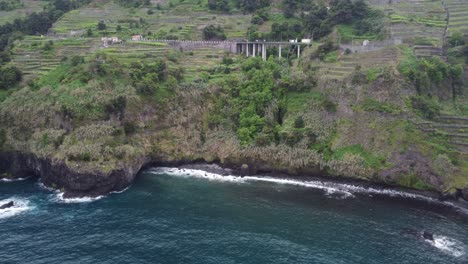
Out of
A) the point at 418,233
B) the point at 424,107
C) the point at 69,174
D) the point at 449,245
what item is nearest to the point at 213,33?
the point at 424,107

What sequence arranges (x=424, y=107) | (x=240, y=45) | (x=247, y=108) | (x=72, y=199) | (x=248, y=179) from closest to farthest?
(x=72, y=199)
(x=248, y=179)
(x=424, y=107)
(x=247, y=108)
(x=240, y=45)

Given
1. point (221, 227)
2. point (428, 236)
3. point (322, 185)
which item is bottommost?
point (428, 236)

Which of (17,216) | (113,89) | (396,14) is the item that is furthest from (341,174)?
(396,14)

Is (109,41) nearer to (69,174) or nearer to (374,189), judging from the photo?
(69,174)

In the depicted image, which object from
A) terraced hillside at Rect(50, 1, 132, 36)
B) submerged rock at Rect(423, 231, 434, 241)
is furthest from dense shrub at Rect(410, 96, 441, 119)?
terraced hillside at Rect(50, 1, 132, 36)

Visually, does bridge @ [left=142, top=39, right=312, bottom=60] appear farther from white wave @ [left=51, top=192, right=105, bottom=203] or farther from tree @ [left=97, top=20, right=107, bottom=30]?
white wave @ [left=51, top=192, right=105, bottom=203]

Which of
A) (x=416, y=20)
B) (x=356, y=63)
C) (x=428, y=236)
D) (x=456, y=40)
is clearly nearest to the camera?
(x=428, y=236)

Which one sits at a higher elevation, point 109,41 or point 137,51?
point 109,41

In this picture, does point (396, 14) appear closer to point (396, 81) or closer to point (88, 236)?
point (396, 81)
